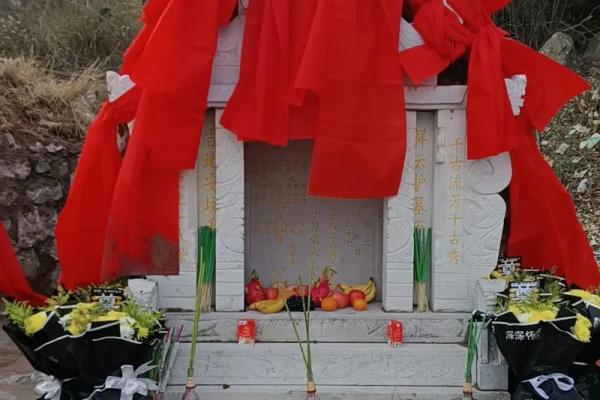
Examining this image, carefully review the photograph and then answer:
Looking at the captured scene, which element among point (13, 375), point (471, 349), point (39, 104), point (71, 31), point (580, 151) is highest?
point (71, 31)

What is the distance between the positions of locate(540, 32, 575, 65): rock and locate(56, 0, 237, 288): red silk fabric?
6.96 meters

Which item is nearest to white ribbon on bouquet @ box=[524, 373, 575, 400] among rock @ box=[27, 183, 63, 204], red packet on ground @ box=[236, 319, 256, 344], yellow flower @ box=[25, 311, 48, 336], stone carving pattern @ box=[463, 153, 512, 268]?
stone carving pattern @ box=[463, 153, 512, 268]

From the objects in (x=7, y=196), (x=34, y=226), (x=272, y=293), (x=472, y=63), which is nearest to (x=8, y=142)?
(x=7, y=196)

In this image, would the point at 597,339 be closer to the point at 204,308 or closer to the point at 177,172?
the point at 204,308

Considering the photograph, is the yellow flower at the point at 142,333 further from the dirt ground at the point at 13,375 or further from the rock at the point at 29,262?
the rock at the point at 29,262

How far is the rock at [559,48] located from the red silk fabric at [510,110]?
596 cm

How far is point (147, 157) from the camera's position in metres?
3.21

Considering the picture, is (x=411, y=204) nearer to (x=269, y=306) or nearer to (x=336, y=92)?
(x=336, y=92)

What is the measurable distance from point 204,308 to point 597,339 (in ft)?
5.73

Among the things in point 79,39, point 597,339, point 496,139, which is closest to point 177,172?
point 496,139

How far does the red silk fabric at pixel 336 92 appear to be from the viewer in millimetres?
3115

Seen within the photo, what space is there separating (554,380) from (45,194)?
418 cm

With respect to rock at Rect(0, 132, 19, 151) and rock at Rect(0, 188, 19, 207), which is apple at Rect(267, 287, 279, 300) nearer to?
rock at Rect(0, 188, 19, 207)

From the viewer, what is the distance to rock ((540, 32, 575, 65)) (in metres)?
9.04
